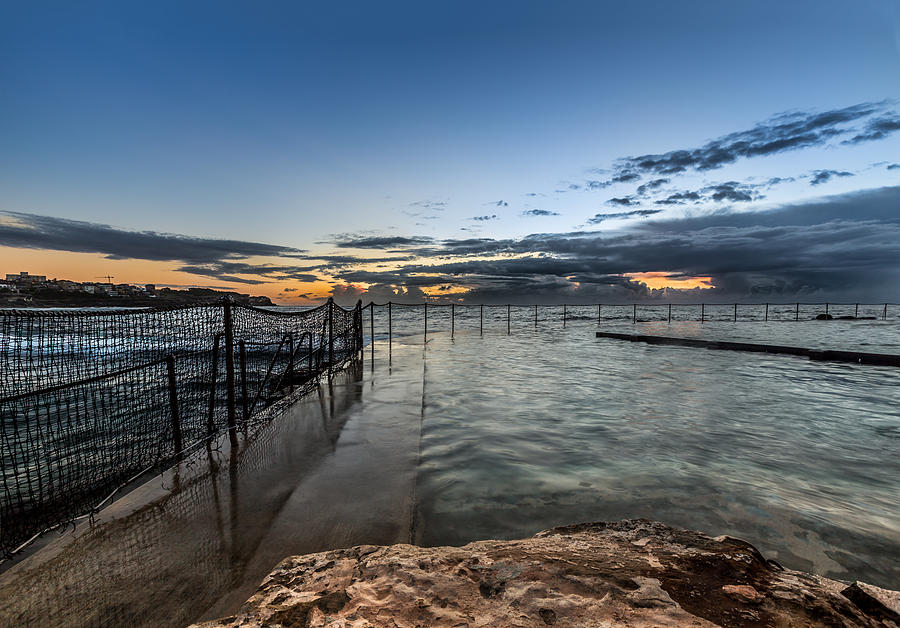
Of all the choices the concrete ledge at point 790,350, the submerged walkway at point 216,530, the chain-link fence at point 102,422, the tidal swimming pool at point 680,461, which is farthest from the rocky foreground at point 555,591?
the concrete ledge at point 790,350

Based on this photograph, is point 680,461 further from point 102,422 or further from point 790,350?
point 790,350

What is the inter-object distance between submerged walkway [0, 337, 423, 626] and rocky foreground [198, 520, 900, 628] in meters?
0.75

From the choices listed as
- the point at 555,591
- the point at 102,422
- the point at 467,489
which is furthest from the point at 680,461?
the point at 102,422

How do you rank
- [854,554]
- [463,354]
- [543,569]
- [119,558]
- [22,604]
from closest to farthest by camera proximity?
1. [543,569]
2. [22,604]
3. [119,558]
4. [854,554]
5. [463,354]

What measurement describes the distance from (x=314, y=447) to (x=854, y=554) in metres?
5.53

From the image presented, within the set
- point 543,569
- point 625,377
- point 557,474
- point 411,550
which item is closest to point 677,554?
point 543,569

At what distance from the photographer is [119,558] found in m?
3.03

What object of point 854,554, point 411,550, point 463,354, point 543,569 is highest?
point 543,569

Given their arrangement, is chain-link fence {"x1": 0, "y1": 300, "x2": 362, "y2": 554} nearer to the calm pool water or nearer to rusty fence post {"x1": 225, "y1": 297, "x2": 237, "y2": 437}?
rusty fence post {"x1": 225, "y1": 297, "x2": 237, "y2": 437}

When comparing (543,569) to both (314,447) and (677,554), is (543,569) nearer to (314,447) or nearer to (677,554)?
(677,554)

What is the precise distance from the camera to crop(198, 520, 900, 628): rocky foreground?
1.87 m

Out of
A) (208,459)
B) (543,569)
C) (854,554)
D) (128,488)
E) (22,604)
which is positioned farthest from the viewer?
(208,459)

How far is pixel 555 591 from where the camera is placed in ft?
6.79

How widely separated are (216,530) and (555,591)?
280 cm
